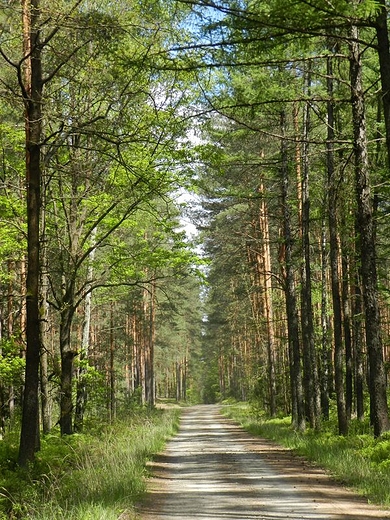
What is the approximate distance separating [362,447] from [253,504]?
4.84 m

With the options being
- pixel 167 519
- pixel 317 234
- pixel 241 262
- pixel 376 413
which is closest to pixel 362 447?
pixel 376 413

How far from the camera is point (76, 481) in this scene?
9008 millimetres

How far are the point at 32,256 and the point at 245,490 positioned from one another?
18.4 feet

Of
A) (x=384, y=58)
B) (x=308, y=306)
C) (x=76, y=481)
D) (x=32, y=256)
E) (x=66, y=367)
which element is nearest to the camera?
(x=384, y=58)

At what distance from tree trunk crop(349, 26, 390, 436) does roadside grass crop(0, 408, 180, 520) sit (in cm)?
444

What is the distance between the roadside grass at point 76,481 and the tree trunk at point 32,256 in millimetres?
711

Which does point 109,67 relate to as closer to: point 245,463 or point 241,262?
point 245,463

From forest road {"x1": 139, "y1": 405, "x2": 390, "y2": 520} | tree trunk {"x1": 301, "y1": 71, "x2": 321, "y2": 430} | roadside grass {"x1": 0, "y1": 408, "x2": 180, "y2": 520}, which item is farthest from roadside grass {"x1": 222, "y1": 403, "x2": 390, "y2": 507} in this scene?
roadside grass {"x1": 0, "y1": 408, "x2": 180, "y2": 520}

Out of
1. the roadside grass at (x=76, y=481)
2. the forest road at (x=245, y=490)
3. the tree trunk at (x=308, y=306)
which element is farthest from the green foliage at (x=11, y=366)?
the tree trunk at (x=308, y=306)

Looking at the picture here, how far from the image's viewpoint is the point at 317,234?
3378cm

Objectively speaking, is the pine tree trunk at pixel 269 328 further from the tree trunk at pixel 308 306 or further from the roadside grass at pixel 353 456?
the roadside grass at pixel 353 456

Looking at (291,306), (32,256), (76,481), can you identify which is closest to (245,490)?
(76,481)

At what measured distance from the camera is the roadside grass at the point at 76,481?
6919 mm

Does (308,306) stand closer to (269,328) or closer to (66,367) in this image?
(66,367)
